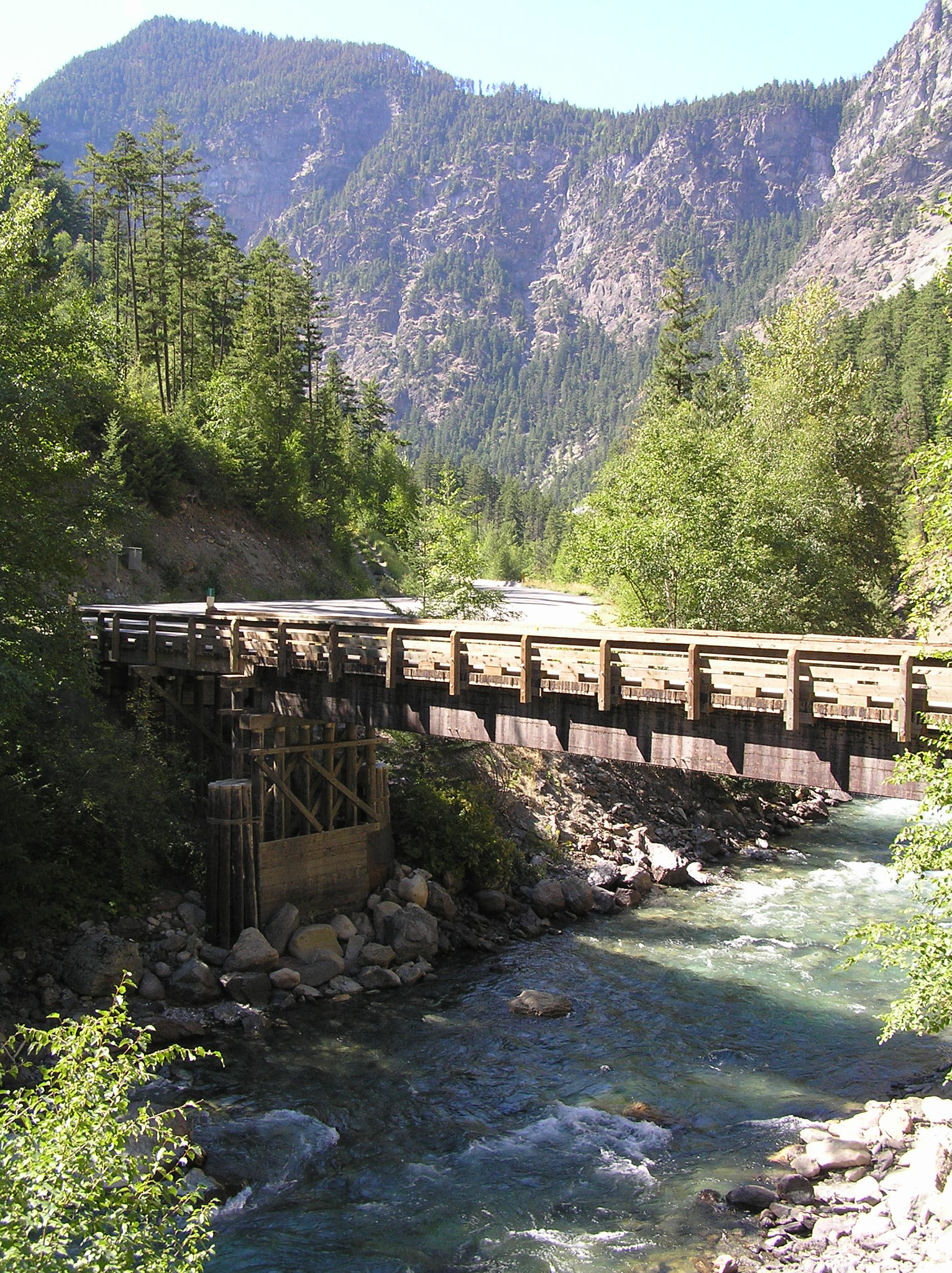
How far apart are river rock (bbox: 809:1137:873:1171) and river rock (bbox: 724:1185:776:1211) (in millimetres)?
813

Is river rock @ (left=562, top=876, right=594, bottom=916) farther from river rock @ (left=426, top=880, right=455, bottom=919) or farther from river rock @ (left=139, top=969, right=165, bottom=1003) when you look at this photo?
river rock @ (left=139, top=969, right=165, bottom=1003)

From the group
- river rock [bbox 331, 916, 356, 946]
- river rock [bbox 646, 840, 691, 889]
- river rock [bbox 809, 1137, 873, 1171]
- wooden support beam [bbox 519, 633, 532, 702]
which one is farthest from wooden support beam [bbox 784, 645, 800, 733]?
river rock [bbox 646, 840, 691, 889]

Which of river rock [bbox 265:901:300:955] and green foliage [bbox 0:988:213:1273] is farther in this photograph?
river rock [bbox 265:901:300:955]

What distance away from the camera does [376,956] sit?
1997cm

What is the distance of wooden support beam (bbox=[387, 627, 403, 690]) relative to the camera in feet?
58.5

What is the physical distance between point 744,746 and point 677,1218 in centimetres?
572

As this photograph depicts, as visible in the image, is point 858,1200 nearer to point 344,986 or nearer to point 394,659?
point 344,986

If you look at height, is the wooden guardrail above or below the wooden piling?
above

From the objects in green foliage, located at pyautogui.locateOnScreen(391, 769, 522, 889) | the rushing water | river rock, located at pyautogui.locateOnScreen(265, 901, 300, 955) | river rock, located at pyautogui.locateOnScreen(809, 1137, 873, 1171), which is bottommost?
the rushing water

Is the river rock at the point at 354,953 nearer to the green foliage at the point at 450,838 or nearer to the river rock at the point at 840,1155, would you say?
the green foliage at the point at 450,838

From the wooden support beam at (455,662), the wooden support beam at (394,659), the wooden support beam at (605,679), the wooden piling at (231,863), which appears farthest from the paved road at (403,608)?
the wooden piling at (231,863)

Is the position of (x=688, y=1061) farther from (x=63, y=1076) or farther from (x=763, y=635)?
(x=63, y=1076)

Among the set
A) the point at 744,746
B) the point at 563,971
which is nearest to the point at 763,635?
the point at 744,746

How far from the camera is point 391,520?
2776 inches
